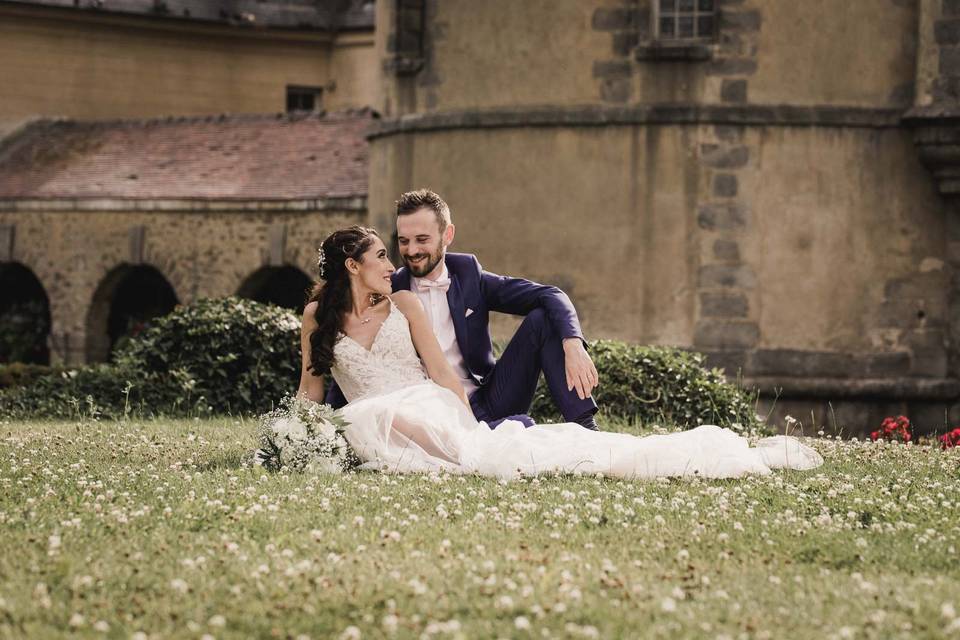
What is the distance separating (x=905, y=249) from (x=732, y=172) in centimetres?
185

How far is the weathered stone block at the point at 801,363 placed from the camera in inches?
536

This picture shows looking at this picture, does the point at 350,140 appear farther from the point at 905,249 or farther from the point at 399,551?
the point at 399,551

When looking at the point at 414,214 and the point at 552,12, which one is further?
the point at 552,12

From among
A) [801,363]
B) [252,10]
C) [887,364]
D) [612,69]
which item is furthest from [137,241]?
[887,364]

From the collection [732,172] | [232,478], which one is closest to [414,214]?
[232,478]

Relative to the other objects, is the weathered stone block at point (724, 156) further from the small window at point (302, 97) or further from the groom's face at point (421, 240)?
the small window at point (302, 97)

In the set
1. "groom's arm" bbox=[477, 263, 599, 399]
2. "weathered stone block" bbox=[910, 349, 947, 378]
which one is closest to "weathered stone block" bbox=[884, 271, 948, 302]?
"weathered stone block" bbox=[910, 349, 947, 378]

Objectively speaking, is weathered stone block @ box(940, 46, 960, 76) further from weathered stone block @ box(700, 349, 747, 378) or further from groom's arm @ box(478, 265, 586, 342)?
groom's arm @ box(478, 265, 586, 342)

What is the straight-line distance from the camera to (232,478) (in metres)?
6.20

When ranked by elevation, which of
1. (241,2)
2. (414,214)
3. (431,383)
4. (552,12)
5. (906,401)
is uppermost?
(241,2)

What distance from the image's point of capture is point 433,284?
7559mm

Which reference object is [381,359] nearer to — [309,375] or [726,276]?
[309,375]

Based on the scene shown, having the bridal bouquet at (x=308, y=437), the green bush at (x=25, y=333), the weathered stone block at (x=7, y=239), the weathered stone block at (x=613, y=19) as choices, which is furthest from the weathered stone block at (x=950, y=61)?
the green bush at (x=25, y=333)

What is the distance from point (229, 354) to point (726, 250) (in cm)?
511
